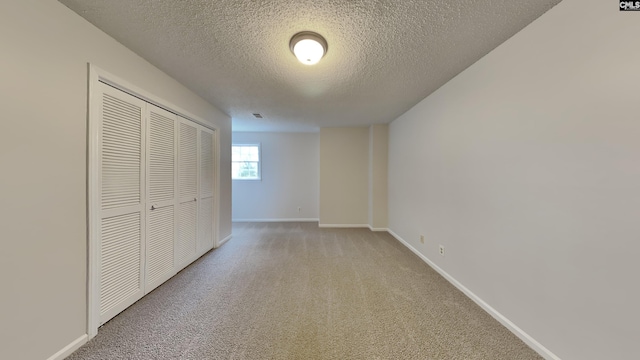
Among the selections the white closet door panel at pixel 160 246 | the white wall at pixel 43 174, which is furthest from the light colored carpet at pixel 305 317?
the white wall at pixel 43 174

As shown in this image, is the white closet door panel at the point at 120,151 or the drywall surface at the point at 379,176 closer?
the white closet door panel at the point at 120,151

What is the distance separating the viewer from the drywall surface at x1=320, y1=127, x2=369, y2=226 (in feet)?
16.9

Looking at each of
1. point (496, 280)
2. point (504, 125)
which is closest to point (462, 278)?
point (496, 280)

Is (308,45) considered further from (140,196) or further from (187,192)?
(187,192)

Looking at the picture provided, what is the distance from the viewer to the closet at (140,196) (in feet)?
5.56

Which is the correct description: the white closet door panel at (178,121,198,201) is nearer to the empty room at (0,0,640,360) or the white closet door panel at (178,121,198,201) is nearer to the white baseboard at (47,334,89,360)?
the empty room at (0,0,640,360)

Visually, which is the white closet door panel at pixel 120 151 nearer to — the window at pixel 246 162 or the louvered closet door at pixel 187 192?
the louvered closet door at pixel 187 192

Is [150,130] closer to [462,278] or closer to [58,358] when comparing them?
[58,358]

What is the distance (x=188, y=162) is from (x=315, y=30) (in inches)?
89.2

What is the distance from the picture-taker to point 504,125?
68.4 inches

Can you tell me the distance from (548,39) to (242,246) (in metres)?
4.19

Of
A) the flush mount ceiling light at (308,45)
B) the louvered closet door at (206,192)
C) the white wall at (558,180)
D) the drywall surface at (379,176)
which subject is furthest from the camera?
the drywall surface at (379,176)

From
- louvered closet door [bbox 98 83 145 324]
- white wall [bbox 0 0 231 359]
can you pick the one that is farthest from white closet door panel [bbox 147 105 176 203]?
white wall [bbox 0 0 231 359]

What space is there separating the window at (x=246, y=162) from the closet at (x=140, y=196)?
2726mm
